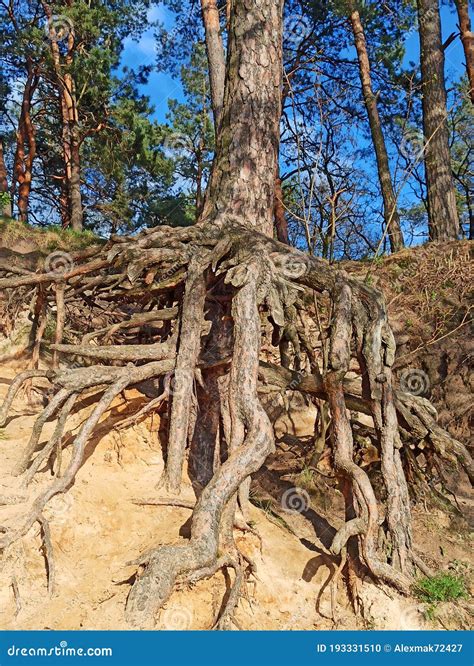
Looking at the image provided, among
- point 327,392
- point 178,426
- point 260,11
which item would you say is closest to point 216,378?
point 178,426

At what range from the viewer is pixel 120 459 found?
3883 mm

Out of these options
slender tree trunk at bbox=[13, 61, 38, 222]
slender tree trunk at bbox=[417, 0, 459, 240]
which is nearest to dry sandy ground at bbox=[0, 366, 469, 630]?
slender tree trunk at bbox=[417, 0, 459, 240]

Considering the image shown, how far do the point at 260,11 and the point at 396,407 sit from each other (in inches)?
157

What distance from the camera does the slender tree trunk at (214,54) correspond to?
8922mm

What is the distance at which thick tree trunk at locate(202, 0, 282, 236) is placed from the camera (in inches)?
175

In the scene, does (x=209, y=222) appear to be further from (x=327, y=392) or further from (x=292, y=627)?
(x=292, y=627)

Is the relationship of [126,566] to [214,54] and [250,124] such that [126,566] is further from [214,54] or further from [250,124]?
[214,54]

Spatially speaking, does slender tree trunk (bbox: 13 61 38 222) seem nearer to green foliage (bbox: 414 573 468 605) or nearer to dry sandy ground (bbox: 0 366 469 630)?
dry sandy ground (bbox: 0 366 469 630)

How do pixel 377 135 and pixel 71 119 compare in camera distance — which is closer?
pixel 377 135

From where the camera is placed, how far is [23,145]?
1667 cm

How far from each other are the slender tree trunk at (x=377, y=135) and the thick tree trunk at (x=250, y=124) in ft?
20.5

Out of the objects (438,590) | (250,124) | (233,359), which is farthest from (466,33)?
(438,590)

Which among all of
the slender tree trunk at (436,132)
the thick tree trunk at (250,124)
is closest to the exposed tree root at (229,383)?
the thick tree trunk at (250,124)

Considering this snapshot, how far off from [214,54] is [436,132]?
479 centimetres
